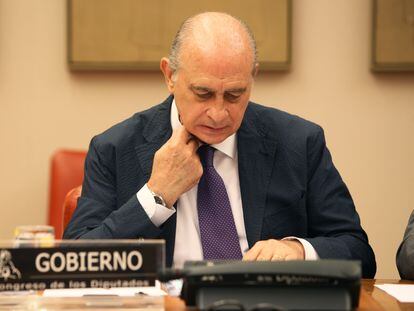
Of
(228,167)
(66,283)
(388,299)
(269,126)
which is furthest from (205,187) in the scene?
(66,283)

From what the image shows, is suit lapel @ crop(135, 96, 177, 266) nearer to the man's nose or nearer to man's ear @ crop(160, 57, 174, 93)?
man's ear @ crop(160, 57, 174, 93)

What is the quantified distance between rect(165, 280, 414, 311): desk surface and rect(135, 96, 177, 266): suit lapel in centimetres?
70

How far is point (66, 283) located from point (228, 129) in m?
0.99

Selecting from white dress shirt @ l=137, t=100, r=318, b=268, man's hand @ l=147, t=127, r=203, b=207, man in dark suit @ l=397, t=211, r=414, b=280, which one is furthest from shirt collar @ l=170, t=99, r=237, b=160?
man in dark suit @ l=397, t=211, r=414, b=280

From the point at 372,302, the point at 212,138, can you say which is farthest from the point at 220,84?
the point at 372,302

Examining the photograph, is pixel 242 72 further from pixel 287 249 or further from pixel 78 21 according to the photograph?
pixel 78 21

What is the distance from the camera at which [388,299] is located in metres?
1.89

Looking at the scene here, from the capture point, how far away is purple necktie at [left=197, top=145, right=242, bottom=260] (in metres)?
2.45

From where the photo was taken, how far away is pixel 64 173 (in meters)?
3.64

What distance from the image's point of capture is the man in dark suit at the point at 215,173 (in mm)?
2402

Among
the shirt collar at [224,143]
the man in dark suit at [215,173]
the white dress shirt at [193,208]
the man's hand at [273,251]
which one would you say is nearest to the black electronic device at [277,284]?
the man's hand at [273,251]

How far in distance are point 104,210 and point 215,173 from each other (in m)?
0.40

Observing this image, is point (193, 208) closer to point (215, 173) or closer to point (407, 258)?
point (215, 173)

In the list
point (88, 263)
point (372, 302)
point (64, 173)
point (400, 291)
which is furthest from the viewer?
point (64, 173)
